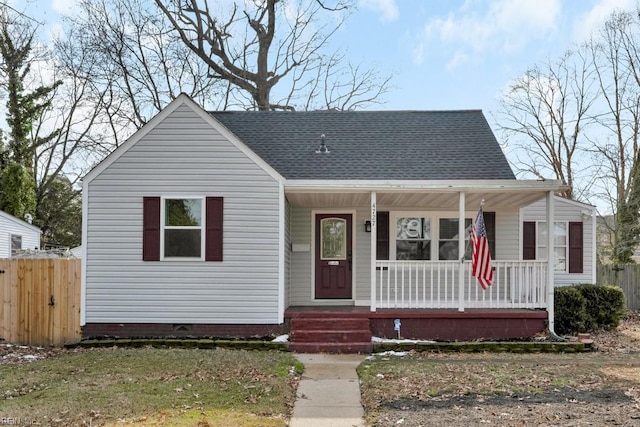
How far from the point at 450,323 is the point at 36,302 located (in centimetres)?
765

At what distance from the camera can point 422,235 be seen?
1228 centimetres

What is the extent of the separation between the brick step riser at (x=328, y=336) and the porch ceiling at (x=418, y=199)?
263 cm

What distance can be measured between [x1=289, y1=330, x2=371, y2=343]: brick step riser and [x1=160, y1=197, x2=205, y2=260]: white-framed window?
2.33 m

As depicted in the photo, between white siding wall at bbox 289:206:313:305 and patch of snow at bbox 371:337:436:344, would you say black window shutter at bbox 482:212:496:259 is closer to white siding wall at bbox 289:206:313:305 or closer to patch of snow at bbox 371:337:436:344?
patch of snow at bbox 371:337:436:344

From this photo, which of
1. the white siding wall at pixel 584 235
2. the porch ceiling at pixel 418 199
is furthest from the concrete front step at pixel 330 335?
the white siding wall at pixel 584 235

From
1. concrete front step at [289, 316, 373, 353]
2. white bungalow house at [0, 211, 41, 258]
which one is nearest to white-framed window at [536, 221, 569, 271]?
concrete front step at [289, 316, 373, 353]

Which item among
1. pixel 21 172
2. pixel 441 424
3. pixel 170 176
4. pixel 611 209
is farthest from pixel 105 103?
pixel 441 424

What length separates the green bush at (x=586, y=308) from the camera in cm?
1121

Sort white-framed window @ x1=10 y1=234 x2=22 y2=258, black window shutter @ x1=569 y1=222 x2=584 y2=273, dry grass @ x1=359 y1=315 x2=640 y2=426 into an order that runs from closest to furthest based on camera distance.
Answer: dry grass @ x1=359 y1=315 x2=640 y2=426
black window shutter @ x1=569 y1=222 x2=584 y2=273
white-framed window @ x1=10 y1=234 x2=22 y2=258

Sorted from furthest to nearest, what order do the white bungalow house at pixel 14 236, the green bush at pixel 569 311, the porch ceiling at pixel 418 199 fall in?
the white bungalow house at pixel 14 236 → the green bush at pixel 569 311 → the porch ceiling at pixel 418 199

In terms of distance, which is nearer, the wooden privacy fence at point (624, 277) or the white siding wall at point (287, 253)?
the white siding wall at point (287, 253)

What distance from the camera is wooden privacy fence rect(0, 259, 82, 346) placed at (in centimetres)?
1005

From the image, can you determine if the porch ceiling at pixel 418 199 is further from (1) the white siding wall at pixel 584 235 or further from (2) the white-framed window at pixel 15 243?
(2) the white-framed window at pixel 15 243

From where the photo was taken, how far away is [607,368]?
797 centimetres
